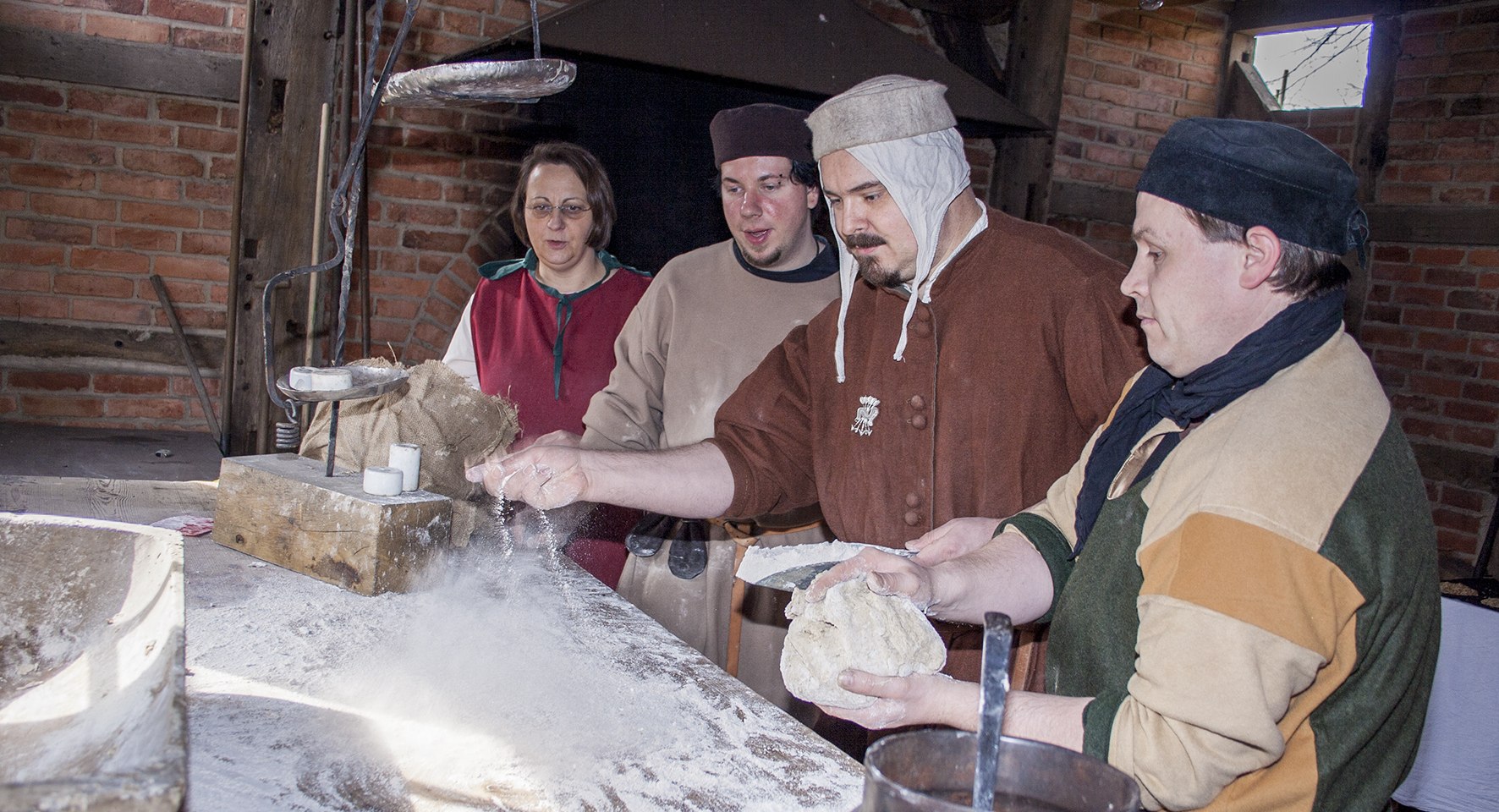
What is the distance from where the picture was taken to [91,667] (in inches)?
47.0

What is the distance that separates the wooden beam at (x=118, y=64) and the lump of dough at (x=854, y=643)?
12.5 ft

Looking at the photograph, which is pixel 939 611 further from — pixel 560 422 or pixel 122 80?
pixel 122 80

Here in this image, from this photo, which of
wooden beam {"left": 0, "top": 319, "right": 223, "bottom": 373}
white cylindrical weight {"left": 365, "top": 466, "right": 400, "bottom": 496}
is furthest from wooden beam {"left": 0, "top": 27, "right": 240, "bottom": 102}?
white cylindrical weight {"left": 365, "top": 466, "right": 400, "bottom": 496}

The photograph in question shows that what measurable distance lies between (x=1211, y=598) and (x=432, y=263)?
4062mm

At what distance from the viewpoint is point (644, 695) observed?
167 centimetres

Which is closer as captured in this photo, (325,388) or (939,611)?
A: (939,611)

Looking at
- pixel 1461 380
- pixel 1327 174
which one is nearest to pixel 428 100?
pixel 1327 174

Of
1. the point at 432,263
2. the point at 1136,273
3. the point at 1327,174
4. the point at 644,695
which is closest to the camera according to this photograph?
the point at 1327,174

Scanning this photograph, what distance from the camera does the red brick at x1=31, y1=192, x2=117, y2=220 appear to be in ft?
13.9

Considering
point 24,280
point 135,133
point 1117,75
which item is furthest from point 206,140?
point 1117,75

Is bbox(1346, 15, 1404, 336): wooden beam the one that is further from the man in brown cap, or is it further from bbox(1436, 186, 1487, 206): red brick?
the man in brown cap

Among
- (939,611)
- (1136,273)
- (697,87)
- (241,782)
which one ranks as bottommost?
(241,782)

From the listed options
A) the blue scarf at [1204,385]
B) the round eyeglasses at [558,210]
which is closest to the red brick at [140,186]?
the round eyeglasses at [558,210]

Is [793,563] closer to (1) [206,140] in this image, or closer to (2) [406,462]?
(2) [406,462]
